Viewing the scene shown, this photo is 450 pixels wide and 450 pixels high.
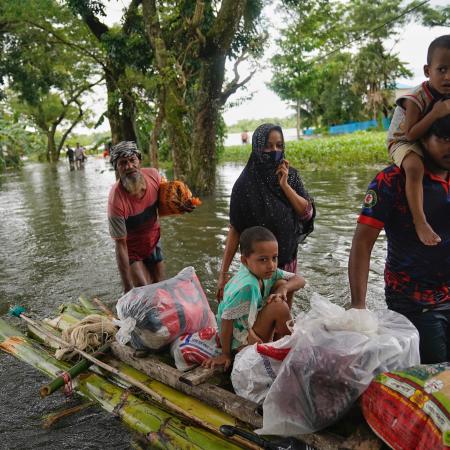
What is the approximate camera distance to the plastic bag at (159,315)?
9.81 feet

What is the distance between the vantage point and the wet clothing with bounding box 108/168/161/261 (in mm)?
3848

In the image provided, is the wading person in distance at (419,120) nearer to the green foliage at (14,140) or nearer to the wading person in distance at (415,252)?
the wading person in distance at (415,252)

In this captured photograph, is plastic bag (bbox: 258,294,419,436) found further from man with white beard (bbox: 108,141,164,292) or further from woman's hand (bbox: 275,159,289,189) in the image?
man with white beard (bbox: 108,141,164,292)

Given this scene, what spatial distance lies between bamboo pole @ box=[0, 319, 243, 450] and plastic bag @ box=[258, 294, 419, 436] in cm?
44

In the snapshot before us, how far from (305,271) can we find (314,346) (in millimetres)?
4148

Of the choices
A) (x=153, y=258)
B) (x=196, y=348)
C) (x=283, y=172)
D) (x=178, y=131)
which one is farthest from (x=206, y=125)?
(x=196, y=348)

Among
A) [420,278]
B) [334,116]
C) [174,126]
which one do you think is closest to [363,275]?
[420,278]

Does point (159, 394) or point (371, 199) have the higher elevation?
point (371, 199)

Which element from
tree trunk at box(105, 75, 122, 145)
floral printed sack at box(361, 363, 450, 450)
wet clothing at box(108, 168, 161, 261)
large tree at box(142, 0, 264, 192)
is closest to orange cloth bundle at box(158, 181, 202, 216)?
wet clothing at box(108, 168, 161, 261)

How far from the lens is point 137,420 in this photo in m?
2.73

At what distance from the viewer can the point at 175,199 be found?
4.17 m

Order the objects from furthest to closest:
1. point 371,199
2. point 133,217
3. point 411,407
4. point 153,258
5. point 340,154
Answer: point 340,154
point 153,258
point 133,217
point 371,199
point 411,407

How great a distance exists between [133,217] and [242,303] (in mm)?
1814

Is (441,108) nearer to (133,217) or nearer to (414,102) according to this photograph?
(414,102)
